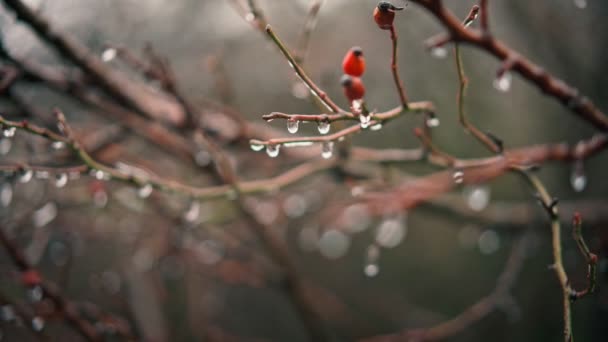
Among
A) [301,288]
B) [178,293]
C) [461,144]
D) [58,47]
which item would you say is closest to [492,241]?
[301,288]

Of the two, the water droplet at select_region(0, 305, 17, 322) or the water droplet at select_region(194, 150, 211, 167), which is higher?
the water droplet at select_region(194, 150, 211, 167)

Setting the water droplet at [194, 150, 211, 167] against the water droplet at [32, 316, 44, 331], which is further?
the water droplet at [194, 150, 211, 167]

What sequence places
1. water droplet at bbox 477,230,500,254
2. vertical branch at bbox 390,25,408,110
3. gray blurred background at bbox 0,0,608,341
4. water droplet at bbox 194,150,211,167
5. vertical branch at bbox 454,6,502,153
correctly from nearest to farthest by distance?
vertical branch at bbox 390,25,408,110, vertical branch at bbox 454,6,502,153, water droplet at bbox 194,150,211,167, gray blurred background at bbox 0,0,608,341, water droplet at bbox 477,230,500,254

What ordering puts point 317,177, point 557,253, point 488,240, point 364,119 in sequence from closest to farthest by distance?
1. point 364,119
2. point 557,253
3. point 317,177
4. point 488,240

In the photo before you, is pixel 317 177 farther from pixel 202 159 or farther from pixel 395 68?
pixel 395 68

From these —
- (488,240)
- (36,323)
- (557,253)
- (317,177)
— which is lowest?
(488,240)

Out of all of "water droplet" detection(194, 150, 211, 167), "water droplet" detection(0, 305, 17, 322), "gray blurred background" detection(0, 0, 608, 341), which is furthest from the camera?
"gray blurred background" detection(0, 0, 608, 341)

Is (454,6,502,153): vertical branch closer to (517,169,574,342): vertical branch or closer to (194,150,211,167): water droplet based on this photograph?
(517,169,574,342): vertical branch

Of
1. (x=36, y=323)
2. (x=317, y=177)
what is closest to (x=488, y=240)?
(x=317, y=177)

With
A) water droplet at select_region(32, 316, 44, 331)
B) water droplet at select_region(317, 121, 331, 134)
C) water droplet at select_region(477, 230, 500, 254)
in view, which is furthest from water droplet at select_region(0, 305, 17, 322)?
water droplet at select_region(477, 230, 500, 254)

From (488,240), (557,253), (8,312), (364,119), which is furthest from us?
(488,240)

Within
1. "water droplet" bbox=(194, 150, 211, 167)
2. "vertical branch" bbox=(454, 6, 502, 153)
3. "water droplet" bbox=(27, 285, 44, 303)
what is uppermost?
"vertical branch" bbox=(454, 6, 502, 153)
